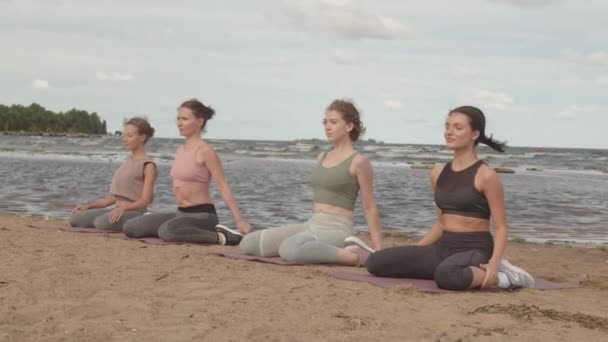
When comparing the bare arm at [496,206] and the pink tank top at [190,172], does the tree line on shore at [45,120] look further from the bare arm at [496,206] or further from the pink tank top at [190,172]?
the bare arm at [496,206]

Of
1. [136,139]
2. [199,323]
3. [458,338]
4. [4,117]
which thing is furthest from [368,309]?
[4,117]

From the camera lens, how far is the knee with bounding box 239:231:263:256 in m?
7.68

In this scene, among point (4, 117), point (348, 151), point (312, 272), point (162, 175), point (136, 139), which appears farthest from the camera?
point (4, 117)

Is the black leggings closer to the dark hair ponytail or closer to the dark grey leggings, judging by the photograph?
the dark hair ponytail

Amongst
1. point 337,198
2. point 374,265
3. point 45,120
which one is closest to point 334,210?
point 337,198

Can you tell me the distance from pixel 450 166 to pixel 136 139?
4.26 m

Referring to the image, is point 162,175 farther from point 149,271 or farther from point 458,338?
point 458,338

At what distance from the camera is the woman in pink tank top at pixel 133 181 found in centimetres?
921

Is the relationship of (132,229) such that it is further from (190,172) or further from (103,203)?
(103,203)

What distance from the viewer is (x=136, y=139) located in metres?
9.23

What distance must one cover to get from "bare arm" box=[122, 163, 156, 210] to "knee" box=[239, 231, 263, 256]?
1.83 m

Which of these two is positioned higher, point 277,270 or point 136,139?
point 136,139

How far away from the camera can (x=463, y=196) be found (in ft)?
19.8

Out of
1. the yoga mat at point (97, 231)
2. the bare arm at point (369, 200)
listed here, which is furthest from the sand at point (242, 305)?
the yoga mat at point (97, 231)
